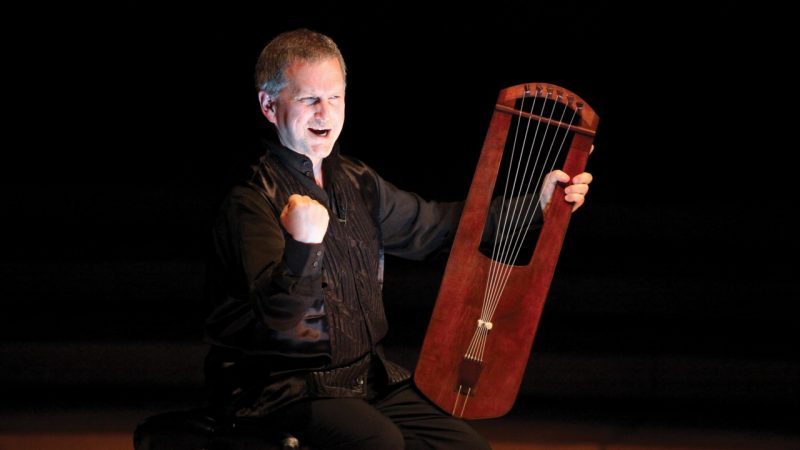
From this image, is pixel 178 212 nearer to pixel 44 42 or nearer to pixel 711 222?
pixel 44 42

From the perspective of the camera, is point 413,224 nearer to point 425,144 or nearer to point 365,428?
point 365,428

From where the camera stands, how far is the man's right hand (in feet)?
5.53

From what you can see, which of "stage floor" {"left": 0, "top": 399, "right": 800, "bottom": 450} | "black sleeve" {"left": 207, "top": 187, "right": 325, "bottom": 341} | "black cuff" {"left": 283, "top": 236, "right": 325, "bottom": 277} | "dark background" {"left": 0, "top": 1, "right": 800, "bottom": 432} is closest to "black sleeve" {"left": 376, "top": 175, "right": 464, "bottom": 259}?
"black sleeve" {"left": 207, "top": 187, "right": 325, "bottom": 341}

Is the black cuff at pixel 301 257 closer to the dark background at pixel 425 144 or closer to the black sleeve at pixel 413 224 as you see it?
the black sleeve at pixel 413 224

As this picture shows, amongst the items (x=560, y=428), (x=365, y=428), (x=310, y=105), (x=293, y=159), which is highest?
(x=310, y=105)

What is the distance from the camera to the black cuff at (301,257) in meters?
1.72

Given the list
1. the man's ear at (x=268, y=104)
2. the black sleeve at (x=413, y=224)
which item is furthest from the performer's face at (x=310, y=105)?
the black sleeve at (x=413, y=224)

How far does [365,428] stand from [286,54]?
0.76 m

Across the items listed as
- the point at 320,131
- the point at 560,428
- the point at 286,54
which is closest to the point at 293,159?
the point at 320,131

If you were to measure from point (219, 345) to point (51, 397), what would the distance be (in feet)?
5.56

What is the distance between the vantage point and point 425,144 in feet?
13.0

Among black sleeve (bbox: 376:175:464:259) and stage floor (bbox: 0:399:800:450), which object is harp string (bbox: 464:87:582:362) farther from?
stage floor (bbox: 0:399:800:450)

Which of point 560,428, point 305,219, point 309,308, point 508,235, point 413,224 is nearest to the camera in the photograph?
point 305,219

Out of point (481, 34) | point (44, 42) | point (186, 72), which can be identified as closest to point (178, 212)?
point (186, 72)
